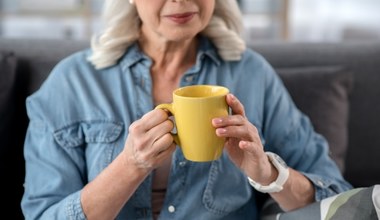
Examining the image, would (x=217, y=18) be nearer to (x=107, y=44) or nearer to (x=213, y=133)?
(x=107, y=44)

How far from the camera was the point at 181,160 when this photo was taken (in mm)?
1086

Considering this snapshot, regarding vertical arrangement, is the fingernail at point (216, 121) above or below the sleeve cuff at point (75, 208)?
above

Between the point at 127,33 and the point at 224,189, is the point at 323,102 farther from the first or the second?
the point at 127,33

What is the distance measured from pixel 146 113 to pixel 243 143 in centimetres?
26

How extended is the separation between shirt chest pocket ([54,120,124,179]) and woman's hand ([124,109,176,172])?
214 millimetres

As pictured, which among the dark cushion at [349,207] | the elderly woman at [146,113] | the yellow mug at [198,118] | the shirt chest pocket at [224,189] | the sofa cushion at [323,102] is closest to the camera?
the yellow mug at [198,118]

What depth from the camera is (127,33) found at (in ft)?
3.92

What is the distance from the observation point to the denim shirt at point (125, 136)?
108cm

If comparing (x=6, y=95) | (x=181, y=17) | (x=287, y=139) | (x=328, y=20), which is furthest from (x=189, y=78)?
(x=328, y=20)

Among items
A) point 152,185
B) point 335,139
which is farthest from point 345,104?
point 152,185

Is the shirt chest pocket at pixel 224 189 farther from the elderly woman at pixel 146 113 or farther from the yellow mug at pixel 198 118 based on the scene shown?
the yellow mug at pixel 198 118

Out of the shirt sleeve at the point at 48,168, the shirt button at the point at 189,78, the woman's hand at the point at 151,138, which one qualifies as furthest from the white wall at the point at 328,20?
the woman's hand at the point at 151,138

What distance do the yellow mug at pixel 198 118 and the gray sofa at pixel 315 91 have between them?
2.05 feet

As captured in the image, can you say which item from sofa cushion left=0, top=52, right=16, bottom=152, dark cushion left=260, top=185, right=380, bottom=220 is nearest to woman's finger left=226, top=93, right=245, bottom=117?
dark cushion left=260, top=185, right=380, bottom=220
